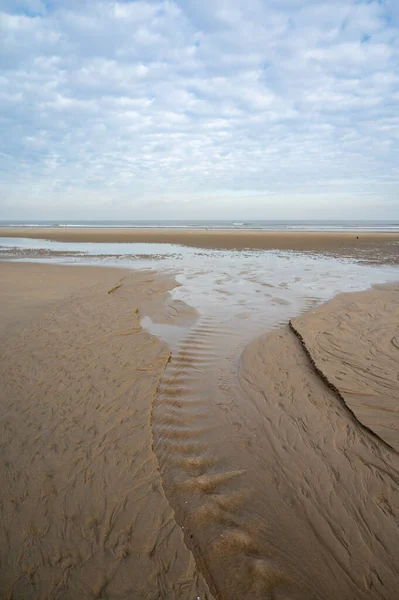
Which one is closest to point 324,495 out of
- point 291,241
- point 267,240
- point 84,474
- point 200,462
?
point 200,462

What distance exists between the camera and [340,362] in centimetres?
582

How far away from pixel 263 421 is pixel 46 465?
2688mm

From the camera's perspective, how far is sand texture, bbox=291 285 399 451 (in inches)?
174

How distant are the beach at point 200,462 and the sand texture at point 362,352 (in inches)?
1.4

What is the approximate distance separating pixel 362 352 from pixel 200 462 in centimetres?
424

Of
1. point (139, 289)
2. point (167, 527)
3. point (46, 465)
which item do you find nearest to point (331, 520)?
point (167, 527)

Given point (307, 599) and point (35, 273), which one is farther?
point (35, 273)

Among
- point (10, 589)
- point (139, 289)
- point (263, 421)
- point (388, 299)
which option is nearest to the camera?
point (10, 589)

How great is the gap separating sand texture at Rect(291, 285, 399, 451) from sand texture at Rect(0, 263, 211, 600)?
114 inches

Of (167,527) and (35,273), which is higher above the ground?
(35,273)

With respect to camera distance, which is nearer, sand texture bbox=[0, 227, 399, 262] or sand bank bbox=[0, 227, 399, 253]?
sand texture bbox=[0, 227, 399, 262]

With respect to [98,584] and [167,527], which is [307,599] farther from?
[98,584]

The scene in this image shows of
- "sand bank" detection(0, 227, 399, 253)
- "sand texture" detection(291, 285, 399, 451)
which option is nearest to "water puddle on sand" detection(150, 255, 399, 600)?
"sand texture" detection(291, 285, 399, 451)

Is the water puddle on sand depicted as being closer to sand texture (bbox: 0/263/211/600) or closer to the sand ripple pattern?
the sand ripple pattern
